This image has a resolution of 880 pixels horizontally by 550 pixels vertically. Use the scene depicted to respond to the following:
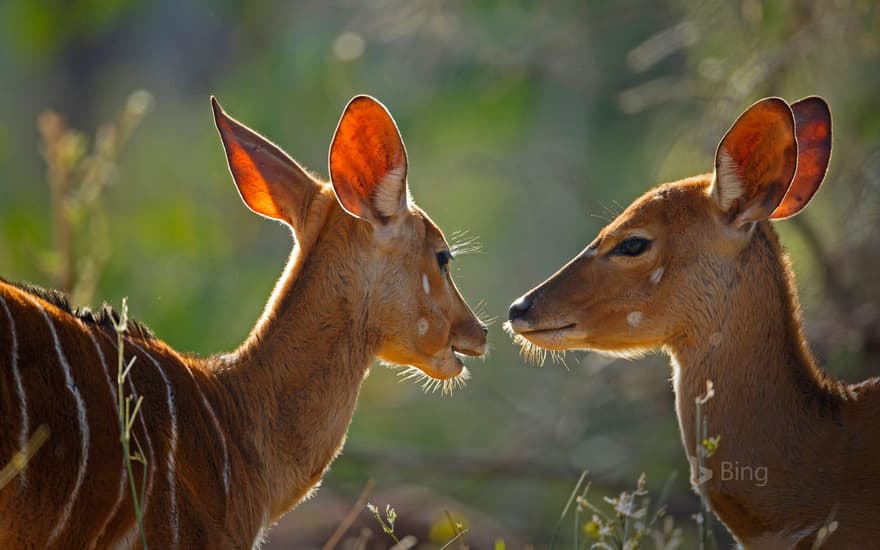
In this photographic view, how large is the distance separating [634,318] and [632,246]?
280mm

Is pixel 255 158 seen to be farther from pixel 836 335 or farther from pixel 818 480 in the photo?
pixel 836 335

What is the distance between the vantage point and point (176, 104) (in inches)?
881

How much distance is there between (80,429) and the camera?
423 cm

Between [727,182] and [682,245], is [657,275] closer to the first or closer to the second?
[682,245]

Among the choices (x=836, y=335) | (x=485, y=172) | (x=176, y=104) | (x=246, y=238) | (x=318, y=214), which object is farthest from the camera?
(x=176, y=104)

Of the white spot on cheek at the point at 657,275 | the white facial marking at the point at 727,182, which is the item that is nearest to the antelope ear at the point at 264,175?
the white spot on cheek at the point at 657,275

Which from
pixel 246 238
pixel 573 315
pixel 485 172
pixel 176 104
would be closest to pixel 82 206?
pixel 573 315

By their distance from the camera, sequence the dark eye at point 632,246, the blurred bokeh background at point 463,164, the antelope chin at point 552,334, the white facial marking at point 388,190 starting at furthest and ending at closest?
1. the blurred bokeh background at point 463,164
2. the antelope chin at point 552,334
3. the dark eye at point 632,246
4. the white facial marking at point 388,190

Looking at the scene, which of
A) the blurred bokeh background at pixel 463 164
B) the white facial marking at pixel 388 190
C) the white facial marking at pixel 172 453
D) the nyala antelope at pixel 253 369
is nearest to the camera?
the nyala antelope at pixel 253 369

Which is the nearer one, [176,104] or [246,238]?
[246,238]

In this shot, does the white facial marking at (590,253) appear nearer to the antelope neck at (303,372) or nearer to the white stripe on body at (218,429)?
the antelope neck at (303,372)

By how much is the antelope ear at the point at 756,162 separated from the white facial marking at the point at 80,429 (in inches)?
95.7

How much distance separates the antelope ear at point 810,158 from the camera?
565 centimetres

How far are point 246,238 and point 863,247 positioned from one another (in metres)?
12.1
